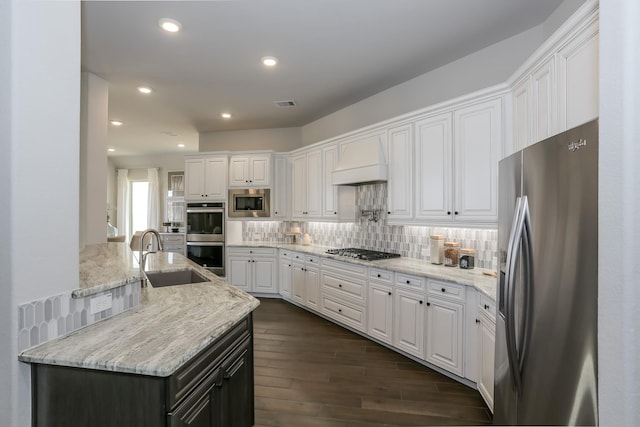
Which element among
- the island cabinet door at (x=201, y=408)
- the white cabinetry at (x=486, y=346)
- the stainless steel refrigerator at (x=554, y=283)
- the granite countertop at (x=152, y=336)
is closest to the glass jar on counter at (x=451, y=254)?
the white cabinetry at (x=486, y=346)

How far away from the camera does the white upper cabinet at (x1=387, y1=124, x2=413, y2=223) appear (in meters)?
3.52

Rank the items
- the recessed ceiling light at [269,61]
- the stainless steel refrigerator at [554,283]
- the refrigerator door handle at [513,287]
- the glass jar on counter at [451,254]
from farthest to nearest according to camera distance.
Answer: the recessed ceiling light at [269,61]
the glass jar on counter at [451,254]
the refrigerator door handle at [513,287]
the stainless steel refrigerator at [554,283]

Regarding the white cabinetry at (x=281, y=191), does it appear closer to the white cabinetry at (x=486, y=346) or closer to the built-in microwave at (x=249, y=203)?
the built-in microwave at (x=249, y=203)

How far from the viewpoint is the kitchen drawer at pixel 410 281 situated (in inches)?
119

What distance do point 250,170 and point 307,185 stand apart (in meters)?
1.22

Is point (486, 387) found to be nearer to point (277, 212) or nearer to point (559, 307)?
point (559, 307)

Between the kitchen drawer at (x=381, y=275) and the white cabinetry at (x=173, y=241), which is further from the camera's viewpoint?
the white cabinetry at (x=173, y=241)

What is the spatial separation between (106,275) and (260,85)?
3091 mm

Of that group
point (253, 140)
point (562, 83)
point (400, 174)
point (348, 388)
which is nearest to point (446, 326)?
point (348, 388)

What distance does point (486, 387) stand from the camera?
240 cm

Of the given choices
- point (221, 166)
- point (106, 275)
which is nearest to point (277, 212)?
point (221, 166)

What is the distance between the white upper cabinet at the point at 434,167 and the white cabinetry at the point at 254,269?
2.94 metres

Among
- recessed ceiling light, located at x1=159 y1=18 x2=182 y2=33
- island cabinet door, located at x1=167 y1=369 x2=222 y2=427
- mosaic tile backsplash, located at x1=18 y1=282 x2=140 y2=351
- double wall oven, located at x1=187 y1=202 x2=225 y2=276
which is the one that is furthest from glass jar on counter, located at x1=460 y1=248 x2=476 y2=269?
double wall oven, located at x1=187 y1=202 x2=225 y2=276

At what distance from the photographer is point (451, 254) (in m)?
3.31
